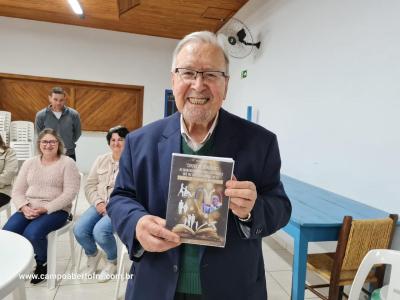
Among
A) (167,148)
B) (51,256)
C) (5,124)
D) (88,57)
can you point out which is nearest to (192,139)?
(167,148)

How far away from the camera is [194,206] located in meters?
0.82

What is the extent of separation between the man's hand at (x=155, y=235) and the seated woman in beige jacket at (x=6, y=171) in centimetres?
253

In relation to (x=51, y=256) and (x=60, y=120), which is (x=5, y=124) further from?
(x=51, y=256)

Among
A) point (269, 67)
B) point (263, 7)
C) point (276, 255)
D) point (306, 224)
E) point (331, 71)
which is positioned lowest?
point (276, 255)

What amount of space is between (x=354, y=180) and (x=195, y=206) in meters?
1.87

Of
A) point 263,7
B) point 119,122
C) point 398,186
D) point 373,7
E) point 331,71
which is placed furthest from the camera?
point 119,122

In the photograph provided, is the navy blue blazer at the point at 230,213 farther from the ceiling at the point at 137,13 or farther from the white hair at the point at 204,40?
the ceiling at the point at 137,13

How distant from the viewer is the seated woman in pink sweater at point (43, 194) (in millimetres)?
2268

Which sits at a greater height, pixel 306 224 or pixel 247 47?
pixel 247 47

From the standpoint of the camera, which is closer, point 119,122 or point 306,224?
point 306,224

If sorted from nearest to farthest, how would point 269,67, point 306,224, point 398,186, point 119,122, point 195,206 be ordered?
point 195,206 < point 306,224 < point 398,186 < point 269,67 < point 119,122

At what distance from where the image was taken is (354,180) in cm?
227

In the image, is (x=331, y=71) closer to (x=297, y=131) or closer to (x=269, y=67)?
(x=297, y=131)

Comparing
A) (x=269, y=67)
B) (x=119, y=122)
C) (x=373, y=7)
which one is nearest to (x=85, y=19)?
(x=119, y=122)
